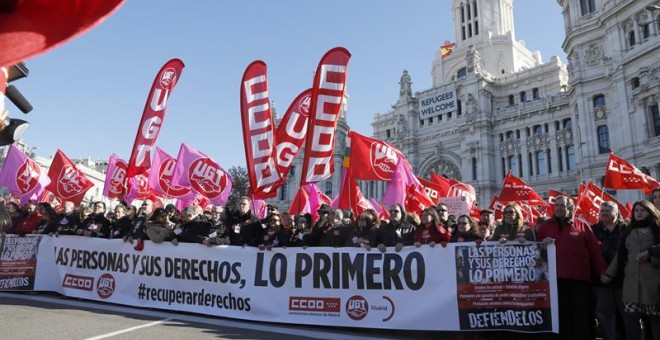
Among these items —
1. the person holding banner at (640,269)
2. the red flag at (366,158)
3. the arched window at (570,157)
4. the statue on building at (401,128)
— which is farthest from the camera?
the statue on building at (401,128)

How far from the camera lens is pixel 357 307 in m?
7.09

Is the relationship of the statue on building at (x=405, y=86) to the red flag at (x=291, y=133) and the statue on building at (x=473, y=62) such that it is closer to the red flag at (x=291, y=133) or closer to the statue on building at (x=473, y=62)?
the statue on building at (x=473, y=62)

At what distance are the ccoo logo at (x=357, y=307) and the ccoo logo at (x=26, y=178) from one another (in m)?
14.3

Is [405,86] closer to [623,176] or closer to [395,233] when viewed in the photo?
[623,176]

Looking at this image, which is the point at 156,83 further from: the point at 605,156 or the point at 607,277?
the point at 605,156

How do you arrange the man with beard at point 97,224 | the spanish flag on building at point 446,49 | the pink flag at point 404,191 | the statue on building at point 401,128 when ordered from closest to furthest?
the man with beard at point 97,224 → the pink flag at point 404,191 → the statue on building at point 401,128 → the spanish flag on building at point 446,49

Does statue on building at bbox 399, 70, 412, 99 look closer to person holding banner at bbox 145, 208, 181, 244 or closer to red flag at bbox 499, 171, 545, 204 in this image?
red flag at bbox 499, 171, 545, 204

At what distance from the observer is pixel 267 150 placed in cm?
1007

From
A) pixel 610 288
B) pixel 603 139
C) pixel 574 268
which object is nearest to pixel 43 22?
pixel 574 268

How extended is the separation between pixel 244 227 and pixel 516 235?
197 inches

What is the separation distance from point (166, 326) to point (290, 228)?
4.26 m

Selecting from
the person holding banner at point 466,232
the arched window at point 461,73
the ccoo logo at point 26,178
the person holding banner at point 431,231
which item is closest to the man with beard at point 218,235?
the person holding banner at point 431,231

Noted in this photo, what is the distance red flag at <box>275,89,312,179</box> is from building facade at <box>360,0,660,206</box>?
1615 cm

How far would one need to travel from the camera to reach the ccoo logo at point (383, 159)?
13055 mm
